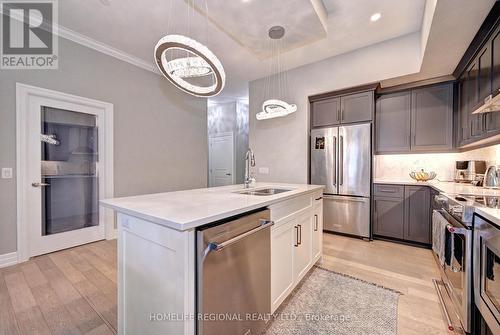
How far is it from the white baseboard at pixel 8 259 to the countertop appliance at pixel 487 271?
14.2ft

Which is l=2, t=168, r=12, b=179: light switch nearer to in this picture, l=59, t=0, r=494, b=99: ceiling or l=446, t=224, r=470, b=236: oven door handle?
l=59, t=0, r=494, b=99: ceiling

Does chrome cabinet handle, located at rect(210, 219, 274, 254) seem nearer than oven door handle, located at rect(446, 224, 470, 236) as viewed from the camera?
Yes

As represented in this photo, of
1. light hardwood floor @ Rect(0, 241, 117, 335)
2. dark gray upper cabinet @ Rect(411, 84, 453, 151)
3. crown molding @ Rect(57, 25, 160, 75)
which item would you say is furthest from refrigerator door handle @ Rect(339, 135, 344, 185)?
crown molding @ Rect(57, 25, 160, 75)

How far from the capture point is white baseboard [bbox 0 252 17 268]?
2436 mm

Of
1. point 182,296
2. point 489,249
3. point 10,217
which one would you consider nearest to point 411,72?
point 489,249

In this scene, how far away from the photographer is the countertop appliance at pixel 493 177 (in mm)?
2242

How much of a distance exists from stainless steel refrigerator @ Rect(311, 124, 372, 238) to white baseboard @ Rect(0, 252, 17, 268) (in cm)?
425

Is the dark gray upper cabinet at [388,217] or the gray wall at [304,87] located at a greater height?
the gray wall at [304,87]

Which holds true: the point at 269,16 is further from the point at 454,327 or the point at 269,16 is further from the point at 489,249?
the point at 454,327

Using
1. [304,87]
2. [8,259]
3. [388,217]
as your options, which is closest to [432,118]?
[388,217]

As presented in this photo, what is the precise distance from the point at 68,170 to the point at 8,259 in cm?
118

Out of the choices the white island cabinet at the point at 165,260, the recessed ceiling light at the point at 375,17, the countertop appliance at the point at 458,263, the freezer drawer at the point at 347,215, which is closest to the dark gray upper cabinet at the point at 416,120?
the freezer drawer at the point at 347,215

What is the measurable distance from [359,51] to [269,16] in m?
1.94

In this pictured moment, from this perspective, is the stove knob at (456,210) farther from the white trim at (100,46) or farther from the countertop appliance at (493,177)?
the white trim at (100,46)
